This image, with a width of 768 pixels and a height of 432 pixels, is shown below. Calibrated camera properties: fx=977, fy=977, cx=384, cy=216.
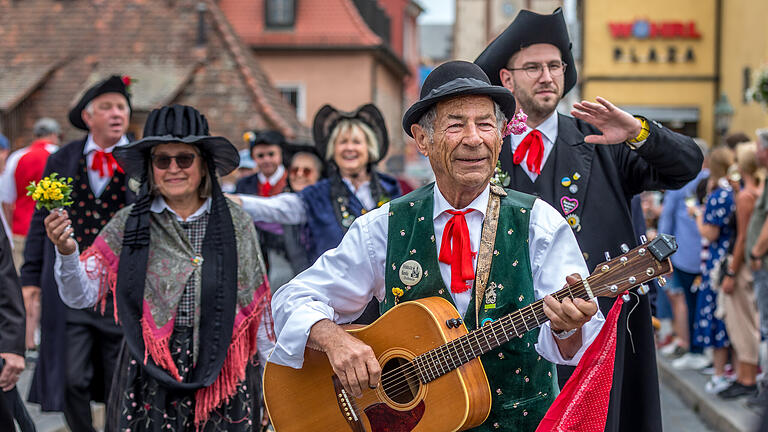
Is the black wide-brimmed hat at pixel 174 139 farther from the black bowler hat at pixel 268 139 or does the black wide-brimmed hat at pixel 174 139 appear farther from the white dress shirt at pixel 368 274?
the black bowler hat at pixel 268 139

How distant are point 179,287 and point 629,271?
241 centimetres

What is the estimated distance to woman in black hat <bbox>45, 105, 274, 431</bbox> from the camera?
4.58 meters

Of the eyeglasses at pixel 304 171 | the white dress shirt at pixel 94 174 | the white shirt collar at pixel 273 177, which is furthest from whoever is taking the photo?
the white shirt collar at pixel 273 177

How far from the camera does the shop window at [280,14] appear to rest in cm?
2872

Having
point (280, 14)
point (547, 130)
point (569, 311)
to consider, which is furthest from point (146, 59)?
point (569, 311)

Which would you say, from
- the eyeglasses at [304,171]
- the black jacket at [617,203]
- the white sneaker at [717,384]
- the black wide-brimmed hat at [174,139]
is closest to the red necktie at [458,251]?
the black jacket at [617,203]

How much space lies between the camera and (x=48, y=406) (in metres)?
5.89

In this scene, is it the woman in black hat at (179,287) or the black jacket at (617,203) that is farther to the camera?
the woman in black hat at (179,287)

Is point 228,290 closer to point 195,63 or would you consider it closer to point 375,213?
point 375,213

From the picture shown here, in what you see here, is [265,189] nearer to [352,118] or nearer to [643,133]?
[352,118]

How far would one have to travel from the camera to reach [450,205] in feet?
11.3

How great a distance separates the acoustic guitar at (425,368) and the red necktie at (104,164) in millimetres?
2689

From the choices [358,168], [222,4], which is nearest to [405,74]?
[222,4]

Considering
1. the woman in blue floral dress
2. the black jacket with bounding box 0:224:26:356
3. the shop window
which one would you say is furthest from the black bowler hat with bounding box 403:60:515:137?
the shop window
